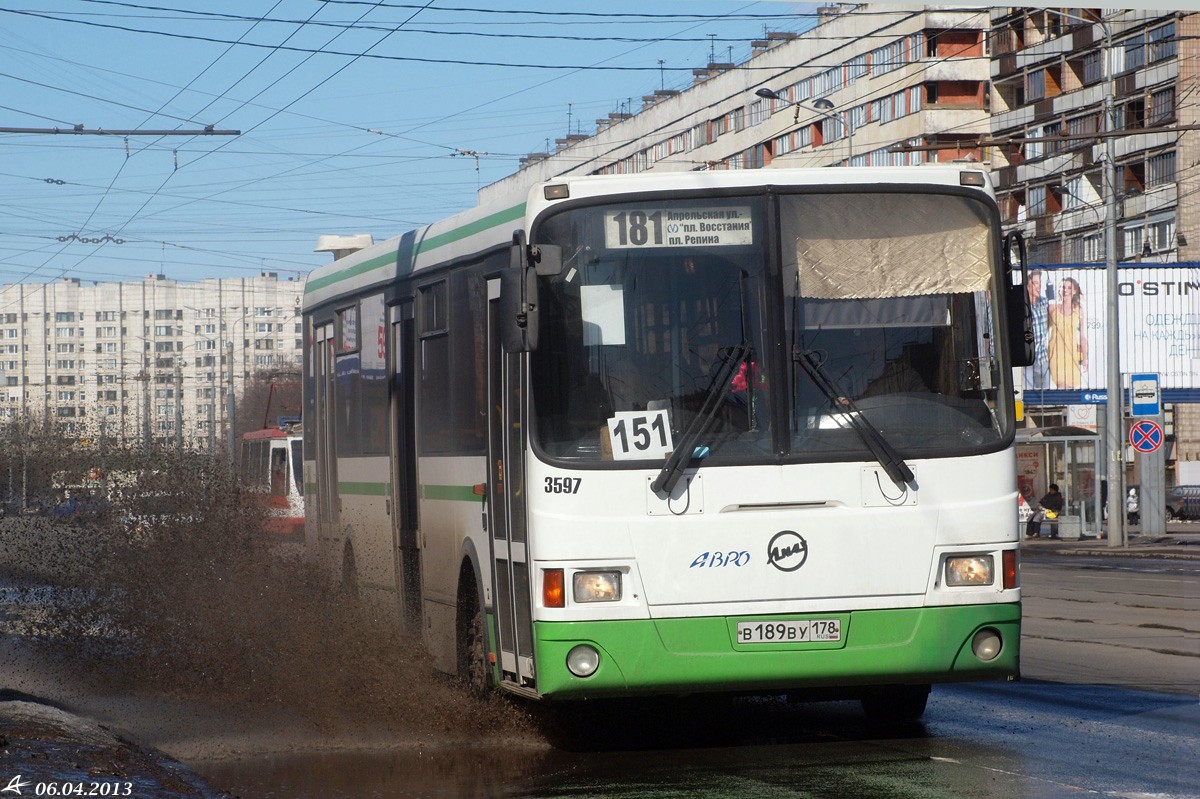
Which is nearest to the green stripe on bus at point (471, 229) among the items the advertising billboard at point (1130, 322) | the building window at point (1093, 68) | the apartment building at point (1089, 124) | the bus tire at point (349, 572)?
the bus tire at point (349, 572)

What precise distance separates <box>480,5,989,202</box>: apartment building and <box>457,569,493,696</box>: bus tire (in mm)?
60170

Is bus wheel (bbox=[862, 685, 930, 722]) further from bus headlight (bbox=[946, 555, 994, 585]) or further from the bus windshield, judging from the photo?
the bus windshield

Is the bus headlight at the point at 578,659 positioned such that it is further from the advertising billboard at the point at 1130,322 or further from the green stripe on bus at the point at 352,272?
the advertising billboard at the point at 1130,322

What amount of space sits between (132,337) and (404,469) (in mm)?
116216

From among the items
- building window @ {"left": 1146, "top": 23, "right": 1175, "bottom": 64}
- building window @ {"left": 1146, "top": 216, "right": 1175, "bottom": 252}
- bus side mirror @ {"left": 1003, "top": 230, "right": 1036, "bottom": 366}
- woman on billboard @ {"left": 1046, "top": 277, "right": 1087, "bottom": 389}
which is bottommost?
bus side mirror @ {"left": 1003, "top": 230, "right": 1036, "bottom": 366}

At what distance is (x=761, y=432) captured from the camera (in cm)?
848

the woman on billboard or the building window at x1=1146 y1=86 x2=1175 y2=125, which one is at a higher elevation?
the building window at x1=1146 y1=86 x2=1175 y2=125

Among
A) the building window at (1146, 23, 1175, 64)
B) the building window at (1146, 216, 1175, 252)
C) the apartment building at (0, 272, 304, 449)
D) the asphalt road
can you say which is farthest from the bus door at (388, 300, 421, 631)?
the apartment building at (0, 272, 304, 449)

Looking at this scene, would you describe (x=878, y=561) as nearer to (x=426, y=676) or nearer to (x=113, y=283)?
(x=426, y=676)

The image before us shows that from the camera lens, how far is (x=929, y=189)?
8.84m

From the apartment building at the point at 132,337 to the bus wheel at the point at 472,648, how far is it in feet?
341

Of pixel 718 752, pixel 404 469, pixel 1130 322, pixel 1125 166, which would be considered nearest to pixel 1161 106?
pixel 1125 166

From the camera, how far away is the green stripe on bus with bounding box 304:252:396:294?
1266 cm

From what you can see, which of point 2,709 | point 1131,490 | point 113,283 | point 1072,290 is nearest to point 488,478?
point 2,709
